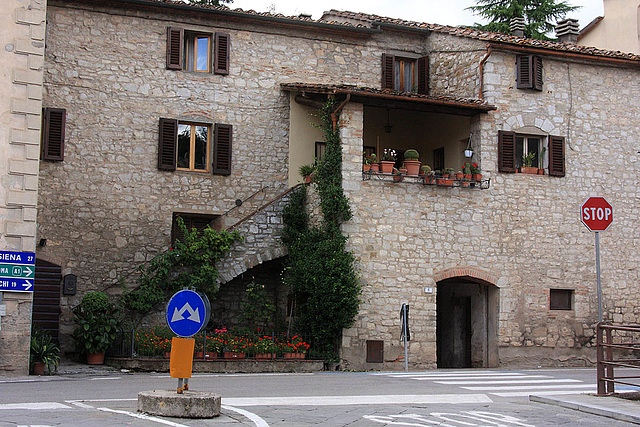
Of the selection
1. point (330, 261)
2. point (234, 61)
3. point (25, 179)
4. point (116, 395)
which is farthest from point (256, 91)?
point (116, 395)

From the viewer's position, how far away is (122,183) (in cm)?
2041

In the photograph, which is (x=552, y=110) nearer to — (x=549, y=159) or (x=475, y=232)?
(x=549, y=159)

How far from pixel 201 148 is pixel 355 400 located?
1140 cm

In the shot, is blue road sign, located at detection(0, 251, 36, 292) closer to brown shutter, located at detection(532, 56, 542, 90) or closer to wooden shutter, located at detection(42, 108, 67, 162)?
wooden shutter, located at detection(42, 108, 67, 162)

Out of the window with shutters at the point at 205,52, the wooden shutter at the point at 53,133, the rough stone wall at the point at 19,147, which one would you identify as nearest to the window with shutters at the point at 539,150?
the window with shutters at the point at 205,52

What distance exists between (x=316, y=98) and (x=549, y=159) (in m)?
6.41

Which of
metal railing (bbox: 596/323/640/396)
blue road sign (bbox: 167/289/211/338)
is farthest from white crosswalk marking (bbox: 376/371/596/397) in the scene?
blue road sign (bbox: 167/289/211/338)

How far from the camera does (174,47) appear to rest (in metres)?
21.0

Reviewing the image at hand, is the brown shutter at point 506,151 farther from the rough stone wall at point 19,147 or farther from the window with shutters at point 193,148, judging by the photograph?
the rough stone wall at point 19,147

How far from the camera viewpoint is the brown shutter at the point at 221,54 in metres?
21.2

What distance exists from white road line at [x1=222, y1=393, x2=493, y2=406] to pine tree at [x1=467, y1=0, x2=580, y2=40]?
78.4 ft

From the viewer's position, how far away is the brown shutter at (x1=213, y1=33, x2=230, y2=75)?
69.7 feet

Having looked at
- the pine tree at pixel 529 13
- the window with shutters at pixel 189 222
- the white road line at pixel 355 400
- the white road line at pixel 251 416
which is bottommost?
the white road line at pixel 355 400

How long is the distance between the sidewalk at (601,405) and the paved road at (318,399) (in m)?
0.14
